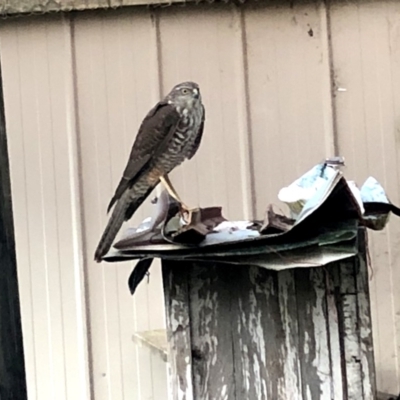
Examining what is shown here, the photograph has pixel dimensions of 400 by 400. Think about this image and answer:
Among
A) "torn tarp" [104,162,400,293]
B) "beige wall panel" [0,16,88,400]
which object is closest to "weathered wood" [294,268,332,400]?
"torn tarp" [104,162,400,293]

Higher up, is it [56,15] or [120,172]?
[56,15]

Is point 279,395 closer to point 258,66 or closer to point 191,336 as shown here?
point 191,336

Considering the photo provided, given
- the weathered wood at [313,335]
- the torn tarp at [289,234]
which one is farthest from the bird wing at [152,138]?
the weathered wood at [313,335]

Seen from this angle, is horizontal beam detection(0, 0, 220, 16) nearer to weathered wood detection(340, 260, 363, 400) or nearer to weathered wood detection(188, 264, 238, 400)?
weathered wood detection(188, 264, 238, 400)

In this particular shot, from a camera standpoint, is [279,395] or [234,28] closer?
[279,395]

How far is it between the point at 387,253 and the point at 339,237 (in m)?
0.91

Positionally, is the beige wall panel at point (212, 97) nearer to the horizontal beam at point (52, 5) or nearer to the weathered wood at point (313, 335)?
the horizontal beam at point (52, 5)

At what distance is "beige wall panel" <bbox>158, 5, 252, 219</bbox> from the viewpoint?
6.67ft

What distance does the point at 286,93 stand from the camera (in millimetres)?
2049

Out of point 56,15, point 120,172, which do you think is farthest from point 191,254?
point 56,15

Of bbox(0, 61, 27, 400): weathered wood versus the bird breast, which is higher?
the bird breast

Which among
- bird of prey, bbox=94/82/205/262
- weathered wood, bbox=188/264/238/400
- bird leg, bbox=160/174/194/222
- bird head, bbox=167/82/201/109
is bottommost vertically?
weathered wood, bbox=188/264/238/400

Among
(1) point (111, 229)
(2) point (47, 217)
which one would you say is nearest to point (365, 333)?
(1) point (111, 229)

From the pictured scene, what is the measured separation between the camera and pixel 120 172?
6.63 feet
